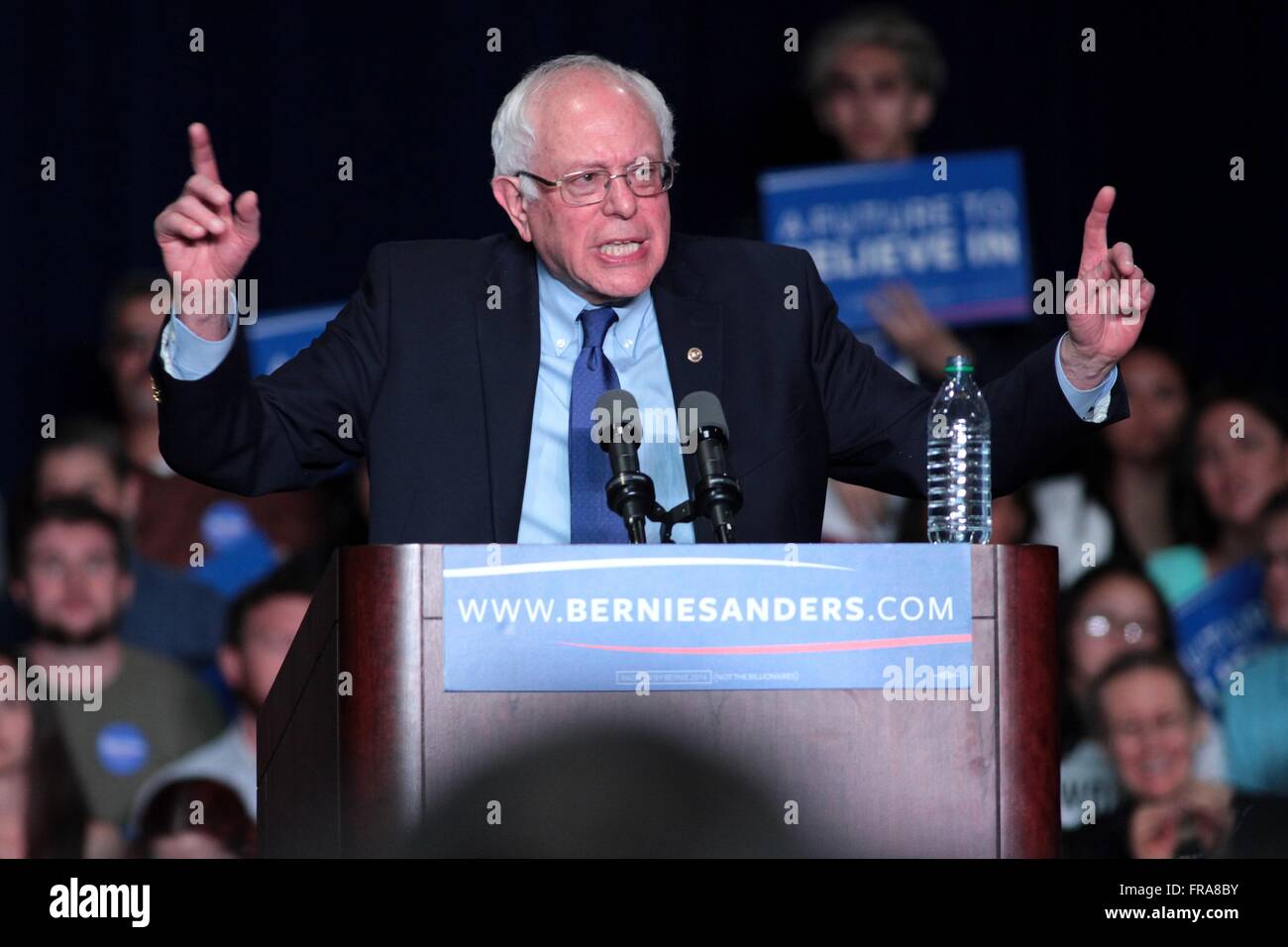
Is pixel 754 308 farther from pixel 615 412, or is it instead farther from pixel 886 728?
pixel 886 728

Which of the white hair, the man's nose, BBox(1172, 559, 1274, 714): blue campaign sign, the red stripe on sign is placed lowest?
the red stripe on sign

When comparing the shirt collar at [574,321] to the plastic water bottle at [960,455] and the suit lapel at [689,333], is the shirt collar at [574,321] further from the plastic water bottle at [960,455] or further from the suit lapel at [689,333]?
the plastic water bottle at [960,455]

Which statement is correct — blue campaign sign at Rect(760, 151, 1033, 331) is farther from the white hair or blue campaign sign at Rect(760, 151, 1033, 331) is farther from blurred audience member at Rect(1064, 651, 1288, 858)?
the white hair

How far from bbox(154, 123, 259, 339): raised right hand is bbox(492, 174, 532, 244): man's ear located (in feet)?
1.85

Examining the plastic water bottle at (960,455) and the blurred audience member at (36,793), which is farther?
the blurred audience member at (36,793)

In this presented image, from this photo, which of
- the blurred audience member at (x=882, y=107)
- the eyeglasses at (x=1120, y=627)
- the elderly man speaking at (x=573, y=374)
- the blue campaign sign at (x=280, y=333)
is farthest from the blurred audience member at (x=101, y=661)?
the eyeglasses at (x=1120, y=627)

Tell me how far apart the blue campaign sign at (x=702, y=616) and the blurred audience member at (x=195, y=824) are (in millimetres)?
2507

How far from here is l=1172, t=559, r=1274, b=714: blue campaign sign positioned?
416 cm

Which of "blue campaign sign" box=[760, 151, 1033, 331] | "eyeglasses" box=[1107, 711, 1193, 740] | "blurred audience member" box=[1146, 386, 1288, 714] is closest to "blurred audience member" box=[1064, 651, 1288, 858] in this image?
"eyeglasses" box=[1107, 711, 1193, 740]

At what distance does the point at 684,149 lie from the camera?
4.41 metres

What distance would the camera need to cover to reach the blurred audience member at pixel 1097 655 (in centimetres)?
404

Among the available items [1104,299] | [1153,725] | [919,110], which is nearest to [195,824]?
[1153,725]
